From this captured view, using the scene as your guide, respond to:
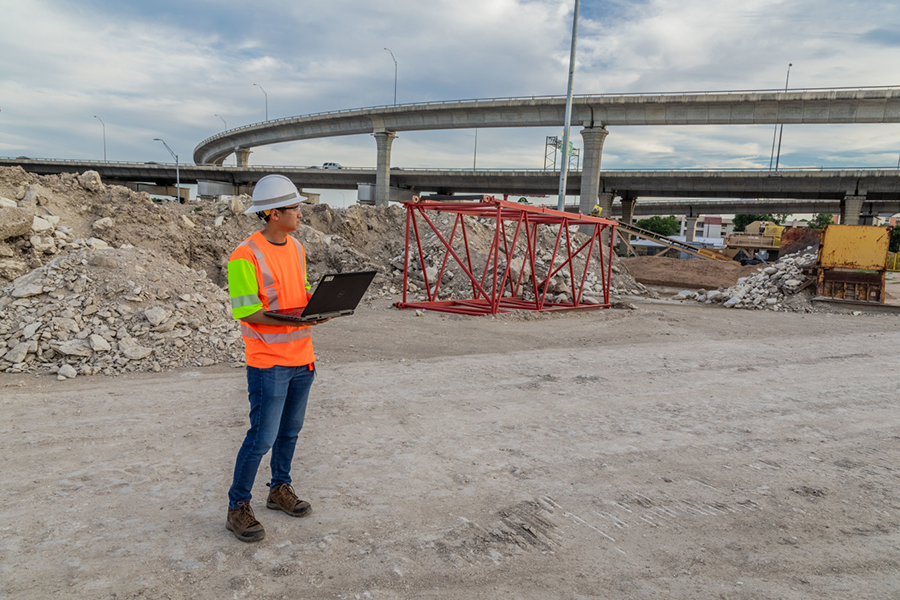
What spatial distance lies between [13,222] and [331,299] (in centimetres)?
929

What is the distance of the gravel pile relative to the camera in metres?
6.31

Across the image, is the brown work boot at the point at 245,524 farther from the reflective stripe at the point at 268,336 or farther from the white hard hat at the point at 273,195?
the white hard hat at the point at 273,195

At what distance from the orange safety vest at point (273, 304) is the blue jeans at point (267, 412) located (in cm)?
7

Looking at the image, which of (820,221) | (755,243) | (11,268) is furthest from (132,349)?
(820,221)

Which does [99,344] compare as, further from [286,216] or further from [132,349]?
[286,216]

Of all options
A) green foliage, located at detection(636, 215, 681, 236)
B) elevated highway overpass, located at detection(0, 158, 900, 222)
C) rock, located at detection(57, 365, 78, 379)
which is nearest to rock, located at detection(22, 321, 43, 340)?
rock, located at detection(57, 365, 78, 379)

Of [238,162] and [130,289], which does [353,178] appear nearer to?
[238,162]

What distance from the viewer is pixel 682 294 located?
18672mm

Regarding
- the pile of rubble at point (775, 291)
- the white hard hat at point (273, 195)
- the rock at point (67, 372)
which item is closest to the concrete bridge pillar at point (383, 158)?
the pile of rubble at point (775, 291)

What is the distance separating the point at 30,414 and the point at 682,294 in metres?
18.2

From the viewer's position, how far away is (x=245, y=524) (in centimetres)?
294

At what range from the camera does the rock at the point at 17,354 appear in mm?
6164

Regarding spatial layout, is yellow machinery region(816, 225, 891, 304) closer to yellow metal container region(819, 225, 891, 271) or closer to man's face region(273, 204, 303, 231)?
yellow metal container region(819, 225, 891, 271)

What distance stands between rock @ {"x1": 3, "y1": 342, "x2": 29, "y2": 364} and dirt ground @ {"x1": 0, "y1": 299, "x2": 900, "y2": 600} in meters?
0.34
